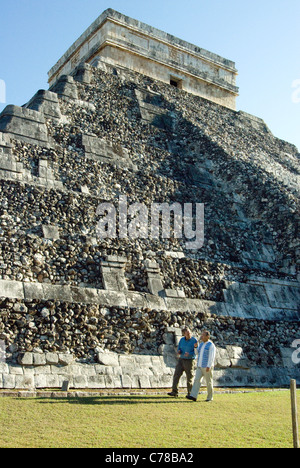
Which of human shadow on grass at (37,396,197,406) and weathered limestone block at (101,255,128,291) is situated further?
weathered limestone block at (101,255,128,291)

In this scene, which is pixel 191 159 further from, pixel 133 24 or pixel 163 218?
pixel 133 24

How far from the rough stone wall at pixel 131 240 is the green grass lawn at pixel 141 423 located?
1.90m

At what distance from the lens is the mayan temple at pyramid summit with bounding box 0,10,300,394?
8.98m

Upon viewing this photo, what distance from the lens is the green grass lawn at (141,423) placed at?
4738 millimetres

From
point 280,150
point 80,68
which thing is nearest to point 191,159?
point 80,68

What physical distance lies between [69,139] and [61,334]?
609 cm

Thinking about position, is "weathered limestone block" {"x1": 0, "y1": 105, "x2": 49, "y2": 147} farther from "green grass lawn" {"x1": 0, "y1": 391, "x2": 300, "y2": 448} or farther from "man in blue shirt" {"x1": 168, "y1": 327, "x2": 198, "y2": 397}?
"green grass lawn" {"x1": 0, "y1": 391, "x2": 300, "y2": 448}

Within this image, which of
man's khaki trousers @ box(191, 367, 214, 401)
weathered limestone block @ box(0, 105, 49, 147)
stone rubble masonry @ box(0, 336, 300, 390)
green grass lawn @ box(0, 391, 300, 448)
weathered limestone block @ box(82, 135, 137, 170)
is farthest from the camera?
weathered limestone block @ box(82, 135, 137, 170)

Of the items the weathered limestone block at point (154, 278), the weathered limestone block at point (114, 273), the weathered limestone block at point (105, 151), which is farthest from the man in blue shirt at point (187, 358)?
the weathered limestone block at point (105, 151)

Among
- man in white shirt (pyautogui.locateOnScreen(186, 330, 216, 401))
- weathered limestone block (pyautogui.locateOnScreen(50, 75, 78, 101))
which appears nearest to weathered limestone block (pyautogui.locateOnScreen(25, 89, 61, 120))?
weathered limestone block (pyautogui.locateOnScreen(50, 75, 78, 101))

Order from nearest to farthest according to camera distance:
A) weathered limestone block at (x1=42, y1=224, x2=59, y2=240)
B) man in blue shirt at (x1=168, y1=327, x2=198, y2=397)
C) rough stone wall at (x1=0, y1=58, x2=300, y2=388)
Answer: man in blue shirt at (x1=168, y1=327, x2=198, y2=397), rough stone wall at (x1=0, y1=58, x2=300, y2=388), weathered limestone block at (x1=42, y1=224, x2=59, y2=240)

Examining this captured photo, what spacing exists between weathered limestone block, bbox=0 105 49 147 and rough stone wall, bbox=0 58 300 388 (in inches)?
1.3

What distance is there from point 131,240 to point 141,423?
6.33 meters

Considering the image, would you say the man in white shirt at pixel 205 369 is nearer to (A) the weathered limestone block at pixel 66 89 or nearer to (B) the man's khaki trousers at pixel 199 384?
(B) the man's khaki trousers at pixel 199 384
